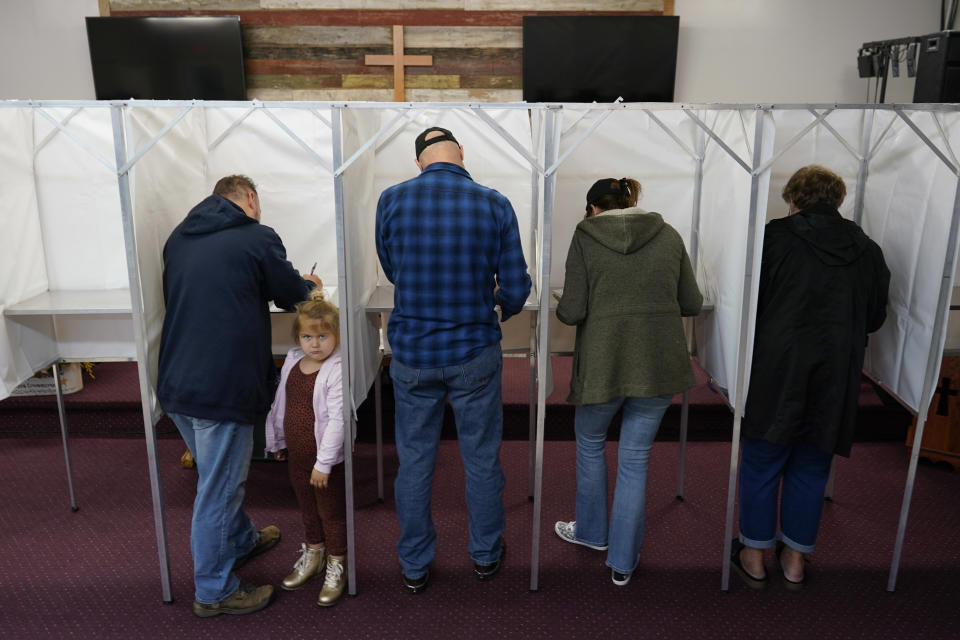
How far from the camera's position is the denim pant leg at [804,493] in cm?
223

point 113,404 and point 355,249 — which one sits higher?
point 355,249

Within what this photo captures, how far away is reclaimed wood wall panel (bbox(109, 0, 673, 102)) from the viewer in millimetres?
4695

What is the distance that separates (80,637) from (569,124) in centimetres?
220

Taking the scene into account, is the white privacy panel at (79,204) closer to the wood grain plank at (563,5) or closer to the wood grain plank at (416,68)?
the wood grain plank at (416,68)

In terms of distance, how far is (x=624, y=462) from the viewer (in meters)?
2.27

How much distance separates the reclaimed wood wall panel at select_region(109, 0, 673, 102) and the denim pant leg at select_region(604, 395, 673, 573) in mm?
3128

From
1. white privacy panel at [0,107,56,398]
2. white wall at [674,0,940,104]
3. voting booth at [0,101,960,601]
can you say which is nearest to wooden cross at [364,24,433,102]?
white wall at [674,0,940,104]

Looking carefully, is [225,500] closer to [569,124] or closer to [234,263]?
[234,263]

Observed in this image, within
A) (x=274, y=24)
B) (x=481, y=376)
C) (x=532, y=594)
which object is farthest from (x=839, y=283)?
(x=274, y=24)

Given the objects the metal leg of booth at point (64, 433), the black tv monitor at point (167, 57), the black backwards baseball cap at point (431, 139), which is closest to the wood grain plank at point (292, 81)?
the black tv monitor at point (167, 57)

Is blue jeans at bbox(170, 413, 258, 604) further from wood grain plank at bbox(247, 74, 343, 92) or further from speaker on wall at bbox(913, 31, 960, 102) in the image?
speaker on wall at bbox(913, 31, 960, 102)

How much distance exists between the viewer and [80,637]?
6.81 feet

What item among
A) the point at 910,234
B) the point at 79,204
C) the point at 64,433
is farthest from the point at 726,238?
the point at 64,433

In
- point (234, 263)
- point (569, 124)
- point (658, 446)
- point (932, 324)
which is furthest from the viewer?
point (658, 446)
